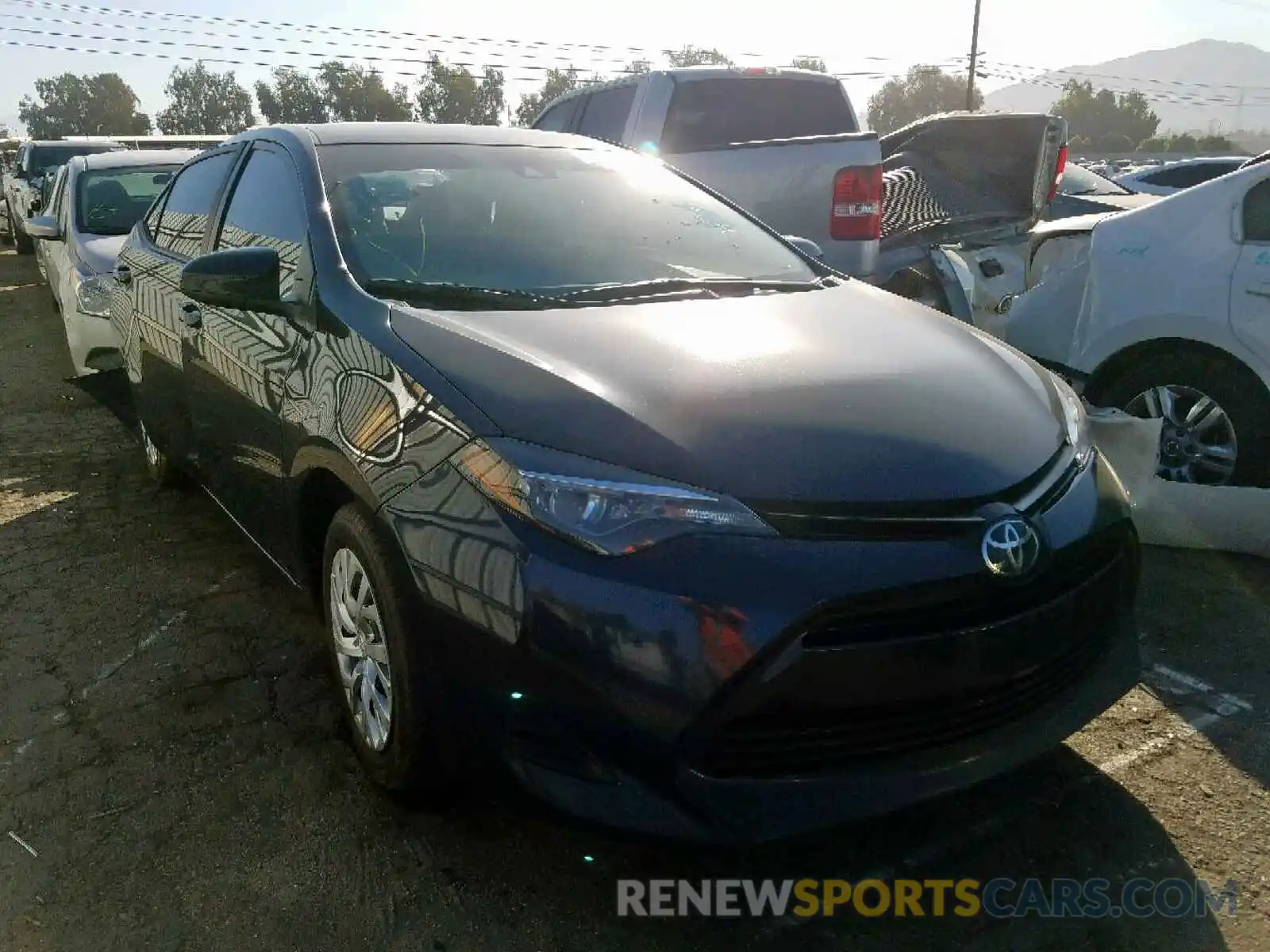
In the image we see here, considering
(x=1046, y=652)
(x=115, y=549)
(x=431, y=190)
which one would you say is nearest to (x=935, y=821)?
(x=1046, y=652)

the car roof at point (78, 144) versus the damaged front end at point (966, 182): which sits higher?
the damaged front end at point (966, 182)

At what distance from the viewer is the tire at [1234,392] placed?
3.89m

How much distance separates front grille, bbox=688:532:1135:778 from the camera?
1876mm

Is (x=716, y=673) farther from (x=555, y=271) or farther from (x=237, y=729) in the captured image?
(x=237, y=729)

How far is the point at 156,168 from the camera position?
8.41 metres

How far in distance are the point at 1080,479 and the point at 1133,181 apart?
13.5 meters

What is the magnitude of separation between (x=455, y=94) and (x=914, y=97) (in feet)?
131

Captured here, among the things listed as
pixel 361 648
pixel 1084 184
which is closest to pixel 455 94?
pixel 1084 184

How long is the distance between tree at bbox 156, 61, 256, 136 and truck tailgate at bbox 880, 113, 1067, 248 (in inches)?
3505

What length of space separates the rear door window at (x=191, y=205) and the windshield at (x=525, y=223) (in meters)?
0.92

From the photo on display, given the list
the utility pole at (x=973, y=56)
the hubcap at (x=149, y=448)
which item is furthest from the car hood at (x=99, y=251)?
the utility pole at (x=973, y=56)

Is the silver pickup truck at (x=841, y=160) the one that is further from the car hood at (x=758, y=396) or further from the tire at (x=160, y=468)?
the car hood at (x=758, y=396)

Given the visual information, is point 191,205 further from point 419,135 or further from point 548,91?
point 548,91

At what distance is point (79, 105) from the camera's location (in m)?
92.6
